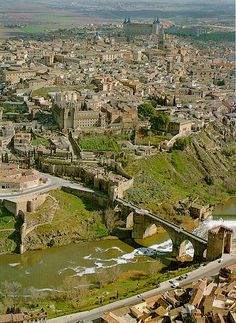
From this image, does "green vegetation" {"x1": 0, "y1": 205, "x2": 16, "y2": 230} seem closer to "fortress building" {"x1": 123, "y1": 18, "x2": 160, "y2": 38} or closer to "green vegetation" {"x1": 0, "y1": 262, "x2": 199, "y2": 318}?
"green vegetation" {"x1": 0, "y1": 262, "x2": 199, "y2": 318}

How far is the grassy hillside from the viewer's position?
17.6 metres

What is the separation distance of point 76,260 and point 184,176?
6131mm

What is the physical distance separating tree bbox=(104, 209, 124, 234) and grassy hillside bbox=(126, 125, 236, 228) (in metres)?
1.03

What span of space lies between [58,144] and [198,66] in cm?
2033

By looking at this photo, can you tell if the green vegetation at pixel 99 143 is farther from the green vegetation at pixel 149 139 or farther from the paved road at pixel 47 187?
the paved road at pixel 47 187

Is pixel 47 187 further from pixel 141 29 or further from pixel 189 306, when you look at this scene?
pixel 141 29

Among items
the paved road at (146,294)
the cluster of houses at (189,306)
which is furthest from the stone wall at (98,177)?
the cluster of houses at (189,306)

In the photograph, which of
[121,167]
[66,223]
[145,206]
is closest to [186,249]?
[145,206]

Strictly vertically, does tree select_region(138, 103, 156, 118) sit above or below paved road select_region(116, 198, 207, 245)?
above

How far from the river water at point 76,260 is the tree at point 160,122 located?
6346 mm

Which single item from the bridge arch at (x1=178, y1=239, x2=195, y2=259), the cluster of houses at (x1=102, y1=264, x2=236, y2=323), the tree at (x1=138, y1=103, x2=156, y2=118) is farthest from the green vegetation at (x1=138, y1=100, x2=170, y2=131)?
the cluster of houses at (x1=102, y1=264, x2=236, y2=323)

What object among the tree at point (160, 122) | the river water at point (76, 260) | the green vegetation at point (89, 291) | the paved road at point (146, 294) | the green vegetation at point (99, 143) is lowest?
the river water at point (76, 260)

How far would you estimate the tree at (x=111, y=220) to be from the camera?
16.1 m

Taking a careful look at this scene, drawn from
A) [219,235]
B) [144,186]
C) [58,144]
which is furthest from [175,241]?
[58,144]
